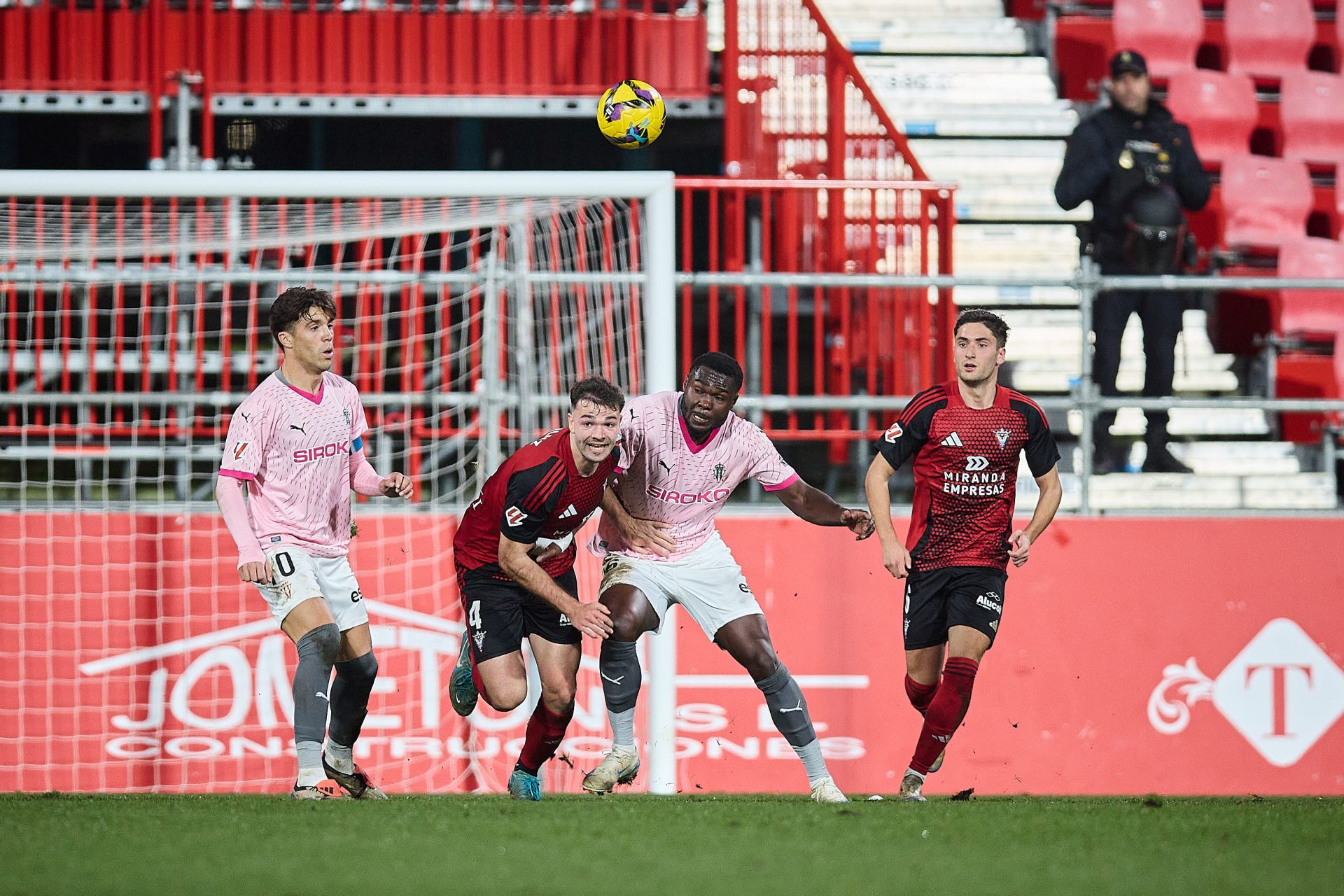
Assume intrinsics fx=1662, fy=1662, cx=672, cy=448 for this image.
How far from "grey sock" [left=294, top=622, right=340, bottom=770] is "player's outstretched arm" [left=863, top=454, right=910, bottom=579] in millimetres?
2023

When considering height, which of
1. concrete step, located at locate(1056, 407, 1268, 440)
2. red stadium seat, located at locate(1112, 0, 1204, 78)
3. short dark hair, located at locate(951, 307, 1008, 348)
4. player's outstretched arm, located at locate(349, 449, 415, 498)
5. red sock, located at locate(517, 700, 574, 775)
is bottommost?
red sock, located at locate(517, 700, 574, 775)

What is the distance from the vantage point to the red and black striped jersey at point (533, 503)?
5945mm

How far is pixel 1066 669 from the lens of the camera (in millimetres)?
7562

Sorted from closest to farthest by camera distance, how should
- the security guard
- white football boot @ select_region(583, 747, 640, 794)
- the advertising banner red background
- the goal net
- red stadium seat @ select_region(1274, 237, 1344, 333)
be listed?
white football boot @ select_region(583, 747, 640, 794) < the goal net < the advertising banner red background < the security guard < red stadium seat @ select_region(1274, 237, 1344, 333)

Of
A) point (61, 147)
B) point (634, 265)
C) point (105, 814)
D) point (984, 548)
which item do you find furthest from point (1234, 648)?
point (61, 147)

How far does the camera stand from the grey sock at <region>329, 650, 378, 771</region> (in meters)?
6.23

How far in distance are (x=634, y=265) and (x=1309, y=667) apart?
11.9ft

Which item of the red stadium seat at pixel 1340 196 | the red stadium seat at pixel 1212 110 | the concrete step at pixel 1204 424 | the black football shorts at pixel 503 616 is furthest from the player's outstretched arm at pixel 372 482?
the red stadium seat at pixel 1340 196

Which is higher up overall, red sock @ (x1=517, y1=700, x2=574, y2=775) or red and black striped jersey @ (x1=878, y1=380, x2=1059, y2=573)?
red and black striped jersey @ (x1=878, y1=380, x2=1059, y2=573)

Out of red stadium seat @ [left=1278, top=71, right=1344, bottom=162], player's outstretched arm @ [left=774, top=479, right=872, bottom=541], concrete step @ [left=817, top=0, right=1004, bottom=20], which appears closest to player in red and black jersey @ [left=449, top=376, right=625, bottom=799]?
player's outstretched arm @ [left=774, top=479, right=872, bottom=541]

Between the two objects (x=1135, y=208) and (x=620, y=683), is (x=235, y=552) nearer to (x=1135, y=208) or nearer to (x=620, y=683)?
(x=620, y=683)

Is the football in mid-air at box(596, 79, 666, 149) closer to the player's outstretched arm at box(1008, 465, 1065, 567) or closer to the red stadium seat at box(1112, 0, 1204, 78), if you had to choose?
the player's outstretched arm at box(1008, 465, 1065, 567)

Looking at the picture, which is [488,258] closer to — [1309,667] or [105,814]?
[105,814]

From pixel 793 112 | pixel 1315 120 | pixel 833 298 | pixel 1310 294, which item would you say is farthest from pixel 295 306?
pixel 1315 120
